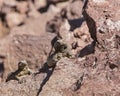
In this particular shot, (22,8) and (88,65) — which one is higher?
(88,65)

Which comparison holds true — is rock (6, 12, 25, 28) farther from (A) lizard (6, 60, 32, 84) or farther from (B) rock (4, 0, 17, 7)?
(A) lizard (6, 60, 32, 84)

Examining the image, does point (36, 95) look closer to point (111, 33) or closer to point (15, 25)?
point (111, 33)

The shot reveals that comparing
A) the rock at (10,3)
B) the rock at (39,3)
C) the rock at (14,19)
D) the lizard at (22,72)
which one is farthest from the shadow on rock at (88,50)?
the rock at (39,3)

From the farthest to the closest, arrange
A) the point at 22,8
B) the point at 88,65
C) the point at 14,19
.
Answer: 1. the point at 22,8
2. the point at 14,19
3. the point at 88,65

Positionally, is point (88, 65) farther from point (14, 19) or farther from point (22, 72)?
point (14, 19)

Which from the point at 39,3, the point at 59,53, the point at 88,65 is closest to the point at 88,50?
the point at 59,53

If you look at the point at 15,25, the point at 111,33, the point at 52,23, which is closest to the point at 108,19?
the point at 111,33

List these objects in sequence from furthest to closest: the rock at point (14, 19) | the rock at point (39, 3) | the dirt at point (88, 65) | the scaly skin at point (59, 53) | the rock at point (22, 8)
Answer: the rock at point (39, 3), the rock at point (22, 8), the rock at point (14, 19), the scaly skin at point (59, 53), the dirt at point (88, 65)

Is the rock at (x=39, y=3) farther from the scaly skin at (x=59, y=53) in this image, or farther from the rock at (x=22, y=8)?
the scaly skin at (x=59, y=53)
